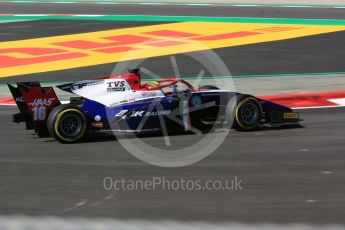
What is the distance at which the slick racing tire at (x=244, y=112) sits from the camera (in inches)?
427

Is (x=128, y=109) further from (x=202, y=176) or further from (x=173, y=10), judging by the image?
(x=173, y=10)

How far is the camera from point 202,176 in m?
8.27

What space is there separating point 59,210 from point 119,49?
45.9 ft

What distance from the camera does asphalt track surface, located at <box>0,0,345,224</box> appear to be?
685 cm

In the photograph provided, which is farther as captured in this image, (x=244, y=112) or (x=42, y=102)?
(x=244, y=112)

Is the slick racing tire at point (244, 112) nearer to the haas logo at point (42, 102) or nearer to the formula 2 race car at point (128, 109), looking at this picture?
the formula 2 race car at point (128, 109)

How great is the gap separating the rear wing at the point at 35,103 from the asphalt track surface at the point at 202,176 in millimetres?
301

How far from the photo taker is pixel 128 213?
6.83 meters

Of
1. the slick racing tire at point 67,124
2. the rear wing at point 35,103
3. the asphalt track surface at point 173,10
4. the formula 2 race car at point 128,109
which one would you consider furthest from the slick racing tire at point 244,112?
the asphalt track surface at point 173,10

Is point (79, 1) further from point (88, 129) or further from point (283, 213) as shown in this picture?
point (283, 213)

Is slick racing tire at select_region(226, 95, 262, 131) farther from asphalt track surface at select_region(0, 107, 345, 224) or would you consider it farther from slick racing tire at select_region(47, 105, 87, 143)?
slick racing tire at select_region(47, 105, 87, 143)

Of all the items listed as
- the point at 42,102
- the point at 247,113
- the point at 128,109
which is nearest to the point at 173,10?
the point at 247,113

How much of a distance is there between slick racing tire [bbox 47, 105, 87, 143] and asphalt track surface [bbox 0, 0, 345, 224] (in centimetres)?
18

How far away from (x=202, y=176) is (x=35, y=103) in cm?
330
